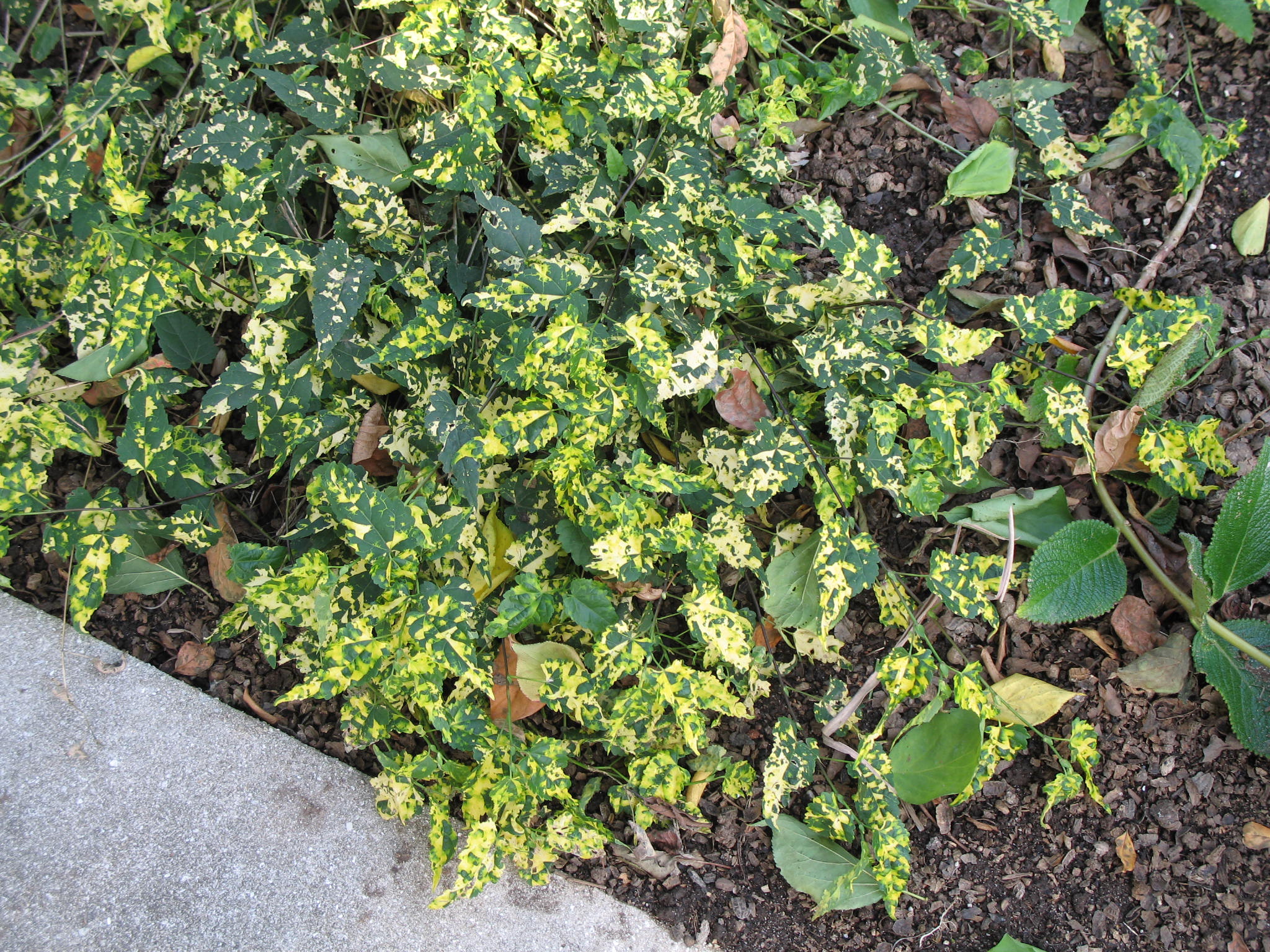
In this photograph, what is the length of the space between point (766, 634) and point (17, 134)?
198 cm

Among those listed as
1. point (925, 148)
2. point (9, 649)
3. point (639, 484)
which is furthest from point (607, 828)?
point (925, 148)

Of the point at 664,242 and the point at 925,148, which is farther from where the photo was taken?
the point at 925,148

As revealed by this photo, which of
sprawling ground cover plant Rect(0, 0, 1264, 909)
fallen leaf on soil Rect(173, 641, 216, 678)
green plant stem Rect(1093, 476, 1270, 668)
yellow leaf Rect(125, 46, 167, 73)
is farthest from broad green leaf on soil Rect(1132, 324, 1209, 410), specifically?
yellow leaf Rect(125, 46, 167, 73)

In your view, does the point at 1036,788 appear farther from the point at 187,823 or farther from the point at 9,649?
the point at 9,649

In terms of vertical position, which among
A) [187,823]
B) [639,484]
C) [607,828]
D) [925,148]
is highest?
[925,148]

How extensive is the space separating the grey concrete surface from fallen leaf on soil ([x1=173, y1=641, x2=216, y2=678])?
0.05 m

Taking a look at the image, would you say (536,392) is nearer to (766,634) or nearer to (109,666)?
(766,634)

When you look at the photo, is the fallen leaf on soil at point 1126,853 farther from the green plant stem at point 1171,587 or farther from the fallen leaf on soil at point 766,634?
the fallen leaf on soil at point 766,634

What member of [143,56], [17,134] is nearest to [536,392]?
[143,56]

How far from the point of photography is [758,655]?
167 centimetres

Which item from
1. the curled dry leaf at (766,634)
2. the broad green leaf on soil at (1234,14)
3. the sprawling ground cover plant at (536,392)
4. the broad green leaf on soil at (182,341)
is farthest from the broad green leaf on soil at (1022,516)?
the broad green leaf on soil at (182,341)

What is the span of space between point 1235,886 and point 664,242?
167cm

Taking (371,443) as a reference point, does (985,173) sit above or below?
above

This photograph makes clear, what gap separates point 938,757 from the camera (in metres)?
1.64
